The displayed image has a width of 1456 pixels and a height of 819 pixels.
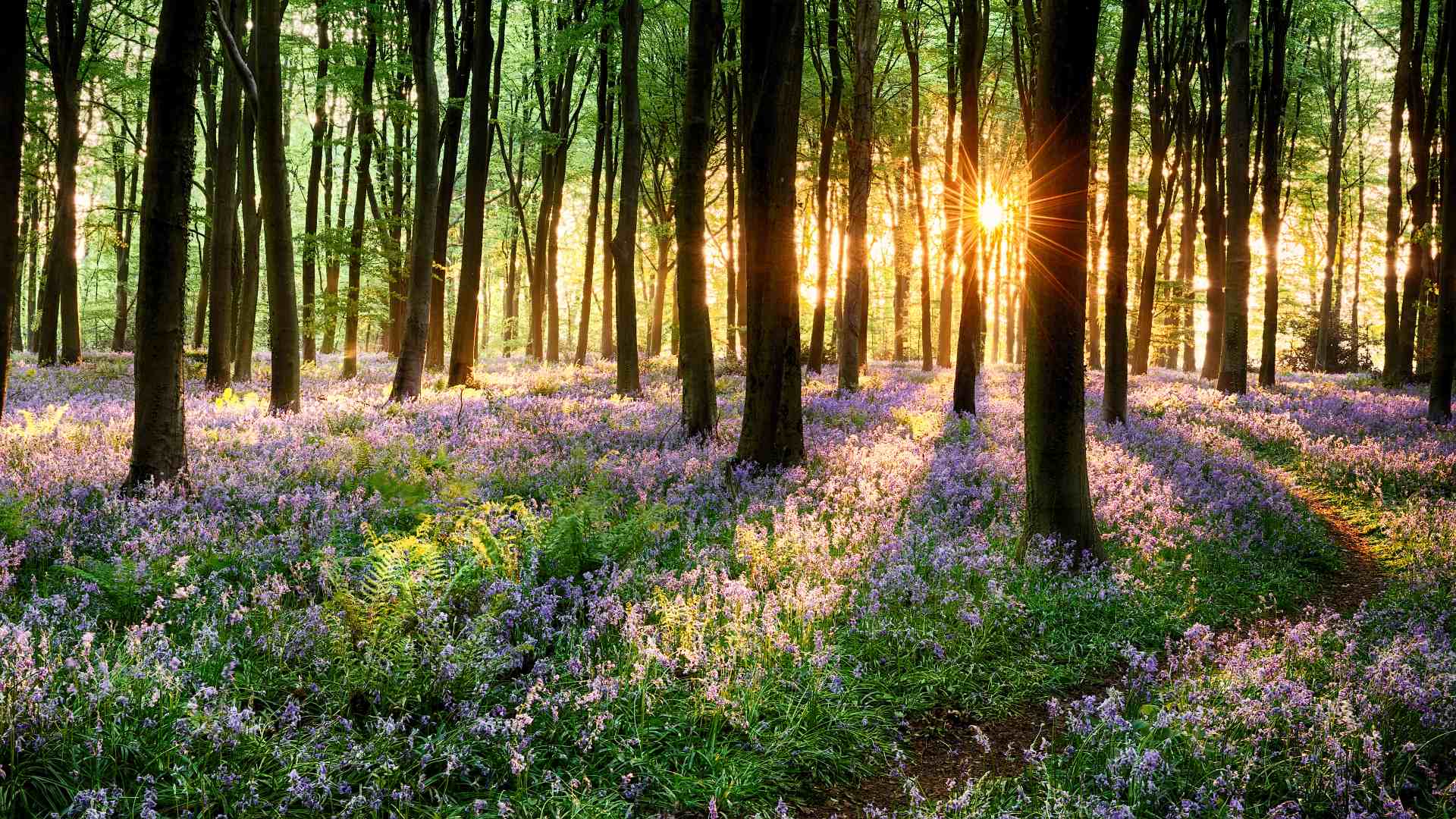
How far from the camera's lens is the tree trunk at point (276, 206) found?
12.0 meters

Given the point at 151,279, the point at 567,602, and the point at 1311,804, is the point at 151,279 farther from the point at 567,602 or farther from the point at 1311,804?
the point at 1311,804

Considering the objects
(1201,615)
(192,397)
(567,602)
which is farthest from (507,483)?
(192,397)

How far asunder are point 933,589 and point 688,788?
→ 2.67 meters

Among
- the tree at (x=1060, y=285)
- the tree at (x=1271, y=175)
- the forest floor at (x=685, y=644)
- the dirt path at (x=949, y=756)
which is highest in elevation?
the tree at (x=1271, y=175)

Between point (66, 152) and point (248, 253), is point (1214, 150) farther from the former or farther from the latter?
point (66, 152)

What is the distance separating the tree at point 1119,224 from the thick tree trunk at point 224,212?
15176 millimetres

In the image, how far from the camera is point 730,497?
782 cm

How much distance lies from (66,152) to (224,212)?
6.92 m

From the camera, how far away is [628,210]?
1592 centimetres

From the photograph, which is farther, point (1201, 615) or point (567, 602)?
point (1201, 615)

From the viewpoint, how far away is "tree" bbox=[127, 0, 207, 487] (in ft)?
20.1

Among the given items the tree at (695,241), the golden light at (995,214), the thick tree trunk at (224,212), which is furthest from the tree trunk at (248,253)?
the golden light at (995,214)

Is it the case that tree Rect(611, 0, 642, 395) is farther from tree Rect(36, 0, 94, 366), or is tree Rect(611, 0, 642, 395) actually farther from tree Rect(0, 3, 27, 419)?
tree Rect(36, 0, 94, 366)

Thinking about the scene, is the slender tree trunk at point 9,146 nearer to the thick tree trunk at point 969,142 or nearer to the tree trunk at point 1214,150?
the thick tree trunk at point 969,142
